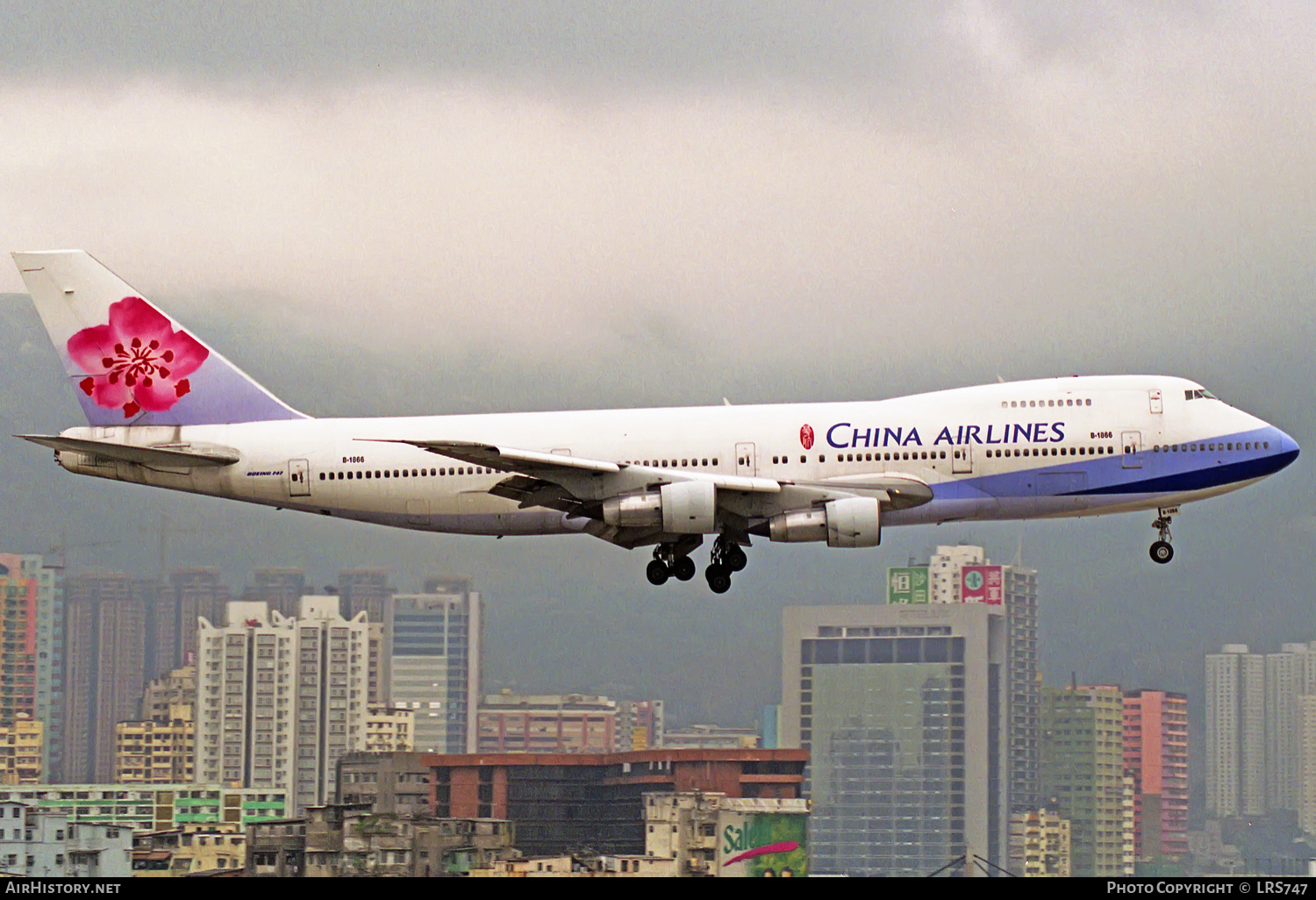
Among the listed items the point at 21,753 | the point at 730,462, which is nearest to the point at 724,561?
the point at 730,462

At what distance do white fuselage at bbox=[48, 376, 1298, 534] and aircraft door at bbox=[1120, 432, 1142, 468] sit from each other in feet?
0.11

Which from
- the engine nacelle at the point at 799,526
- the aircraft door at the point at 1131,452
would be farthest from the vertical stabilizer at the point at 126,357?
the aircraft door at the point at 1131,452

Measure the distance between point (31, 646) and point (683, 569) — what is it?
114m

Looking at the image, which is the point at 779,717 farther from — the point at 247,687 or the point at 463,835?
the point at 463,835

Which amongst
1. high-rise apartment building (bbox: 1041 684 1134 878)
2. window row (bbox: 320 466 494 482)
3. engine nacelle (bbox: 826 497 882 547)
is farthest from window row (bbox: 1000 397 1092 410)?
high-rise apartment building (bbox: 1041 684 1134 878)

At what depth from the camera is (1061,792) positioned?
18000 centimetres

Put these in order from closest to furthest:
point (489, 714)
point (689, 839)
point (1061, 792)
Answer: point (689, 839) → point (489, 714) → point (1061, 792)

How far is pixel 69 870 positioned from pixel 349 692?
1648 inches

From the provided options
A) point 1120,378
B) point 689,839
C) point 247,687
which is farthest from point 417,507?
point 247,687

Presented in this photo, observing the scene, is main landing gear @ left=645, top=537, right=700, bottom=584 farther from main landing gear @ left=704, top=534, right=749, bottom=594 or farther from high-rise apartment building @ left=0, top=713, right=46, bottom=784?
high-rise apartment building @ left=0, top=713, right=46, bottom=784

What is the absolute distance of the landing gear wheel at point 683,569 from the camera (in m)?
50.1

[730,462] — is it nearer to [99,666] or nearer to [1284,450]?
[1284,450]

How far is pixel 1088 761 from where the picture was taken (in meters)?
178

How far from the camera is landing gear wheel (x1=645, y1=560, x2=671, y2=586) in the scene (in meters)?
49.7
